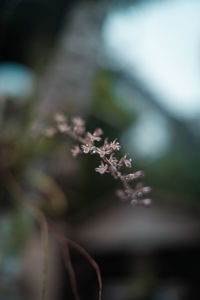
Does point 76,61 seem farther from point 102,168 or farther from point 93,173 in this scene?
point 102,168

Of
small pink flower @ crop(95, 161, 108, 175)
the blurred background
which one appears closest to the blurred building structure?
the blurred background

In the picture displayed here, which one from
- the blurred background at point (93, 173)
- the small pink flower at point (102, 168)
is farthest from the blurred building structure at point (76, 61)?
the small pink flower at point (102, 168)

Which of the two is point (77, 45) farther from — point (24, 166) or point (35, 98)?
point (24, 166)

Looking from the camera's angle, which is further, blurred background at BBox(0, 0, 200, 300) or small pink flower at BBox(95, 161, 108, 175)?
blurred background at BBox(0, 0, 200, 300)

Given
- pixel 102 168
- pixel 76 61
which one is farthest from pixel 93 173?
pixel 102 168

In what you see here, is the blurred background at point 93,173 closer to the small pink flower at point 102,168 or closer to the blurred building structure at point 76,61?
the blurred building structure at point 76,61

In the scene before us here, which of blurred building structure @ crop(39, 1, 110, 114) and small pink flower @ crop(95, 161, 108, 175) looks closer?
small pink flower @ crop(95, 161, 108, 175)

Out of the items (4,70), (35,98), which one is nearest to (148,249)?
(35,98)

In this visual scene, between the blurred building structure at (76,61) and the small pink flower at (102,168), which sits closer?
the small pink flower at (102,168)

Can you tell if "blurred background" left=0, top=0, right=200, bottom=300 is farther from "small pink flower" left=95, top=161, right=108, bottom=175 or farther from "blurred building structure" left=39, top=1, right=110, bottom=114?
"small pink flower" left=95, top=161, right=108, bottom=175

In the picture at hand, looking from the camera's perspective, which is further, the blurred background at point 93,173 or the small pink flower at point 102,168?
the blurred background at point 93,173

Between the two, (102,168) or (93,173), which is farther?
(93,173)
